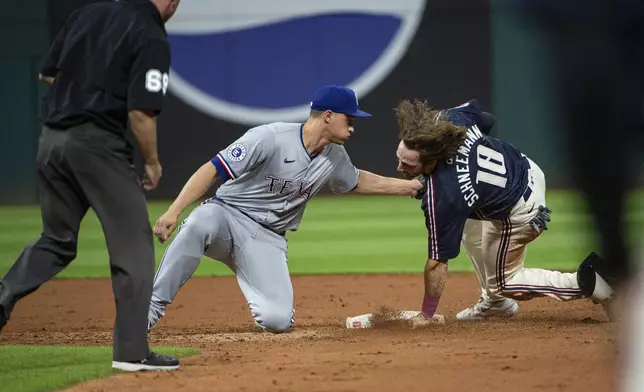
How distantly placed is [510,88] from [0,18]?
8.24m

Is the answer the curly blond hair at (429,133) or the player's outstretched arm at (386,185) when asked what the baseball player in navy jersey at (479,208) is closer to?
the curly blond hair at (429,133)

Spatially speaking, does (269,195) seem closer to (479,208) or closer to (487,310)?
(479,208)

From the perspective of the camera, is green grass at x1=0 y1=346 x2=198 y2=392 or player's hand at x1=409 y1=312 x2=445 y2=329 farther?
player's hand at x1=409 y1=312 x2=445 y2=329

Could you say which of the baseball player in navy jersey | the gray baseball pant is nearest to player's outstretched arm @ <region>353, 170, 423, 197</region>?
the baseball player in navy jersey

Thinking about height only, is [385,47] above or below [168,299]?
above

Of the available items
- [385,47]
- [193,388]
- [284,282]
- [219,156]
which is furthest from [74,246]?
[385,47]

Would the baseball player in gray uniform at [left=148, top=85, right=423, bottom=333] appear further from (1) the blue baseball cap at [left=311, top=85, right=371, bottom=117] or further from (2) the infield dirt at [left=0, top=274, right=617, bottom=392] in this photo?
(2) the infield dirt at [left=0, top=274, right=617, bottom=392]

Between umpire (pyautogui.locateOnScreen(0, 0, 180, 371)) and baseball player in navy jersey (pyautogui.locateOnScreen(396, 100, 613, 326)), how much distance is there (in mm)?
1798

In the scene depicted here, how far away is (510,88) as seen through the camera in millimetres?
13977

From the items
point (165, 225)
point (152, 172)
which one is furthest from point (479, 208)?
point (152, 172)

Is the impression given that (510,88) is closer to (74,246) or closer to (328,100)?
(328,100)

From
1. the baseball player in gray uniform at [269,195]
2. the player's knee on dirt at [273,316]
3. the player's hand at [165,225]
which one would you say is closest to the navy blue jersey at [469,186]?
the baseball player in gray uniform at [269,195]

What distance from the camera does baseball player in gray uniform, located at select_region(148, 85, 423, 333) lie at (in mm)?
5371

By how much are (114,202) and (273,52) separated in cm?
1070
